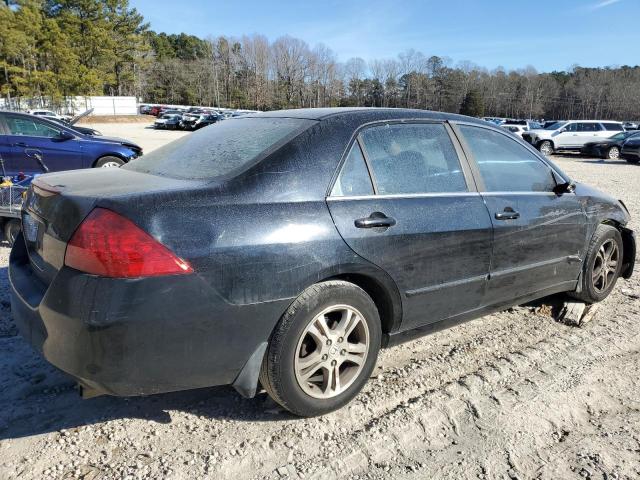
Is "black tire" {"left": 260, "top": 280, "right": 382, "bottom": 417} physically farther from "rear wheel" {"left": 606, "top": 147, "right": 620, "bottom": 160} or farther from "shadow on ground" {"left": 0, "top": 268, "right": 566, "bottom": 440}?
"rear wheel" {"left": 606, "top": 147, "right": 620, "bottom": 160}

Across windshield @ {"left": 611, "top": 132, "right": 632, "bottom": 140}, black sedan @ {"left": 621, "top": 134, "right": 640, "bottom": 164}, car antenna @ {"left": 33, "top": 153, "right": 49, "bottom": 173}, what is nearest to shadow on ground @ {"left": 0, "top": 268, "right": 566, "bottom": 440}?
car antenna @ {"left": 33, "top": 153, "right": 49, "bottom": 173}

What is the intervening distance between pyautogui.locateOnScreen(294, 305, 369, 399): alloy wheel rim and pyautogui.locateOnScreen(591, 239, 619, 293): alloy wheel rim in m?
2.56

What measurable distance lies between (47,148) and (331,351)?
25.7ft

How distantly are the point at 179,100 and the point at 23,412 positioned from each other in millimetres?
105183

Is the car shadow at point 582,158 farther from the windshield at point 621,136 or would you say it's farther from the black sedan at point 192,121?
the black sedan at point 192,121

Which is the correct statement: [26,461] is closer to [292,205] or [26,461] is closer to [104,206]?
[104,206]

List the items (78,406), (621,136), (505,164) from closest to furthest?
(78,406), (505,164), (621,136)

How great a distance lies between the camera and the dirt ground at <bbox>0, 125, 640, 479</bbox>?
230cm

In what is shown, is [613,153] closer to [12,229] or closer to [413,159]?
[413,159]

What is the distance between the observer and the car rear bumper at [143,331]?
2039 mm

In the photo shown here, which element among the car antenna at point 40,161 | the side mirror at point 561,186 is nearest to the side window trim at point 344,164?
the side mirror at point 561,186

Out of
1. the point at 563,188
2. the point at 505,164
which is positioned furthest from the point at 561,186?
the point at 505,164

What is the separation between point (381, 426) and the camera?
261 cm

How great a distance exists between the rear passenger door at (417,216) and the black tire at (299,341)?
0.76ft
